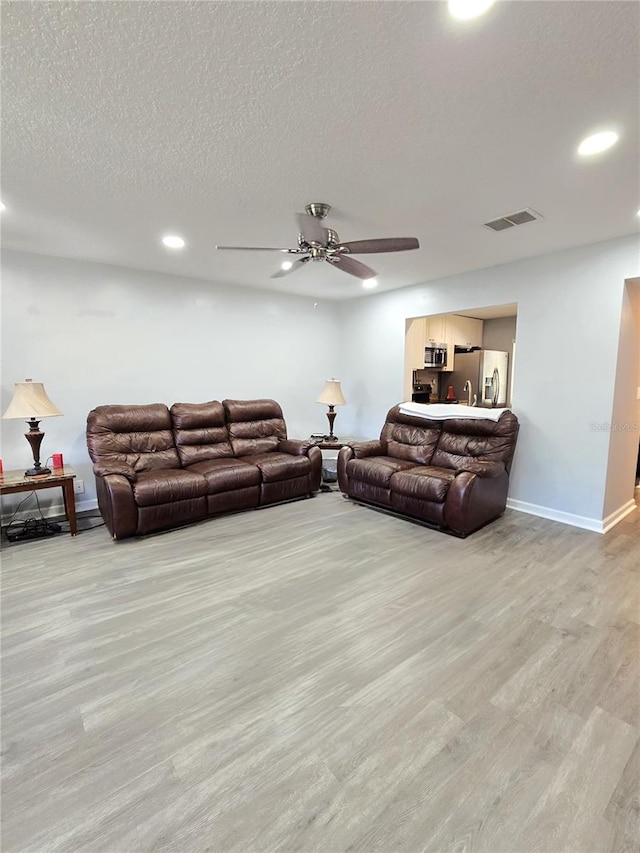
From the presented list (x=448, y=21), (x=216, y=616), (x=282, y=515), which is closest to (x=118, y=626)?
(x=216, y=616)

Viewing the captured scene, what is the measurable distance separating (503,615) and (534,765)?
966mm

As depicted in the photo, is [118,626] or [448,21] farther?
[118,626]

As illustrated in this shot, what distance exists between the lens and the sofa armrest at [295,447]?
15.4 feet

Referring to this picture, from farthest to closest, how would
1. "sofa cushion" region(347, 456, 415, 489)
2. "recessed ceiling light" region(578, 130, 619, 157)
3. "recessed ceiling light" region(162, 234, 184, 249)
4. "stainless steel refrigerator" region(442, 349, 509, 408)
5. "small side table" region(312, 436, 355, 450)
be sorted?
"stainless steel refrigerator" region(442, 349, 509, 408), "small side table" region(312, 436, 355, 450), "sofa cushion" region(347, 456, 415, 489), "recessed ceiling light" region(162, 234, 184, 249), "recessed ceiling light" region(578, 130, 619, 157)

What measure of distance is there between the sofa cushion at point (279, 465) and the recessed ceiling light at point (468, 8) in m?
3.59

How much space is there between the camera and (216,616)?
2.37 m

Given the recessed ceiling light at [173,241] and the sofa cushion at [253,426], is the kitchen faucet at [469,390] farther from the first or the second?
the recessed ceiling light at [173,241]

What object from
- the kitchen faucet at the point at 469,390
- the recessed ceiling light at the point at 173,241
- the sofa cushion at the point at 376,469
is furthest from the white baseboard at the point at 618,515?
the recessed ceiling light at the point at 173,241

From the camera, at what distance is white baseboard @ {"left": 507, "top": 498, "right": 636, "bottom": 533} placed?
3674 mm

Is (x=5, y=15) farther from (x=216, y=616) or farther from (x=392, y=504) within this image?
(x=392, y=504)

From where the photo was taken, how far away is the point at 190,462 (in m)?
4.36

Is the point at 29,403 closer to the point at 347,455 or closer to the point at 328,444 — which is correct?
the point at 347,455

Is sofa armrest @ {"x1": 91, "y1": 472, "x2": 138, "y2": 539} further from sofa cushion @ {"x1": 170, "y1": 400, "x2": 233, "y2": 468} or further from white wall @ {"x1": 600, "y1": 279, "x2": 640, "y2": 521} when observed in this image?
white wall @ {"x1": 600, "y1": 279, "x2": 640, "y2": 521}

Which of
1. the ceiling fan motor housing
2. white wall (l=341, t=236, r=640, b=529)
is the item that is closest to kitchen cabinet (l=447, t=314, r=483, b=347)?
white wall (l=341, t=236, r=640, b=529)
